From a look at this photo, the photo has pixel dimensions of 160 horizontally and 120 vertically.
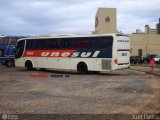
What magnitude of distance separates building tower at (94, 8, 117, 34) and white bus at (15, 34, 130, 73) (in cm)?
4102

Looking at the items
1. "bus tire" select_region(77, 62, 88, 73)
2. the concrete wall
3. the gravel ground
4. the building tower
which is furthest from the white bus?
the concrete wall

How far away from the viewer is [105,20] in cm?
8006

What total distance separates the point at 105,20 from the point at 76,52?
46875 millimetres

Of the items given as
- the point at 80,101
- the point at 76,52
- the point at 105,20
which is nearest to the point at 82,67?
the point at 76,52

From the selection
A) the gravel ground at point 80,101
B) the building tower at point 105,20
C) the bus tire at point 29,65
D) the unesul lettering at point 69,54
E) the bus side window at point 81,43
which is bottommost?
the gravel ground at point 80,101

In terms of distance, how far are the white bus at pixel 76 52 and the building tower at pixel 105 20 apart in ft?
135

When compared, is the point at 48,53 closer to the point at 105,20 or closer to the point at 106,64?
the point at 106,64

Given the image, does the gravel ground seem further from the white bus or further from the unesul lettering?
the unesul lettering

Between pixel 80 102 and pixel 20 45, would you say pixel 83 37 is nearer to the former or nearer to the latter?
pixel 20 45

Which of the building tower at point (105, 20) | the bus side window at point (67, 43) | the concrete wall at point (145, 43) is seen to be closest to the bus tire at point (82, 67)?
the bus side window at point (67, 43)

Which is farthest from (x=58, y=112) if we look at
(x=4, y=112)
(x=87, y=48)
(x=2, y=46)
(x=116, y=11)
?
(x=116, y=11)

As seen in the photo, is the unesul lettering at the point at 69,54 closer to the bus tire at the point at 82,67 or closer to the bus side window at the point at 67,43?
the bus side window at the point at 67,43

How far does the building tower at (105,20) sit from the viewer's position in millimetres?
79312

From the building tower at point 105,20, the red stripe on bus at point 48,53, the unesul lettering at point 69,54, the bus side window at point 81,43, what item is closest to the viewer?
the unesul lettering at point 69,54
